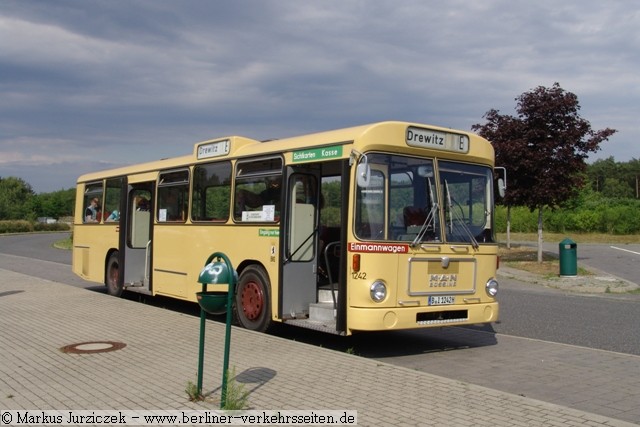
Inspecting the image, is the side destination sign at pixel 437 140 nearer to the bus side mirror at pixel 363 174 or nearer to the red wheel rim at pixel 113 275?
the bus side mirror at pixel 363 174

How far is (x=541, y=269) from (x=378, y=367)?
16693mm

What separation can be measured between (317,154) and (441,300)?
99.8 inches

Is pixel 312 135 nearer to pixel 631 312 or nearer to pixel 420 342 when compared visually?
pixel 420 342

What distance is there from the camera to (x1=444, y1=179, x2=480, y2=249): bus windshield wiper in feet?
29.2

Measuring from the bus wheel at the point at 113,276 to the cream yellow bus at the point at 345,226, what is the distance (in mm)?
2480

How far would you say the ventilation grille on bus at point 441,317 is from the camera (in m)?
8.49

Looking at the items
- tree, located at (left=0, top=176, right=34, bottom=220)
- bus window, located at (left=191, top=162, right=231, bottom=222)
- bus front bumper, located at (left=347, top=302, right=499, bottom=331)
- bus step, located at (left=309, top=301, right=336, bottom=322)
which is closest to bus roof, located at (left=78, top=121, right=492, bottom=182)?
bus window, located at (left=191, top=162, right=231, bottom=222)

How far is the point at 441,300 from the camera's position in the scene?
8.65 meters

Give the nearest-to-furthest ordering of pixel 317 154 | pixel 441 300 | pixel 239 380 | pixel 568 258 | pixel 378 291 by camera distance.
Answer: pixel 239 380 < pixel 378 291 < pixel 441 300 < pixel 317 154 < pixel 568 258

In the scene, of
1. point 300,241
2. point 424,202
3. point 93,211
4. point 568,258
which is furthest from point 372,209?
point 568,258

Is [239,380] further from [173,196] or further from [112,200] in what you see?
[112,200]

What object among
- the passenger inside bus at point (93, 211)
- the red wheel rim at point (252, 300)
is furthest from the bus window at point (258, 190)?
the passenger inside bus at point (93, 211)

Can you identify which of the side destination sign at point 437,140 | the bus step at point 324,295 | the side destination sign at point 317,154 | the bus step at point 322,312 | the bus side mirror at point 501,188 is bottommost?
the bus step at point 322,312

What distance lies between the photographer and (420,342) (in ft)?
32.9
